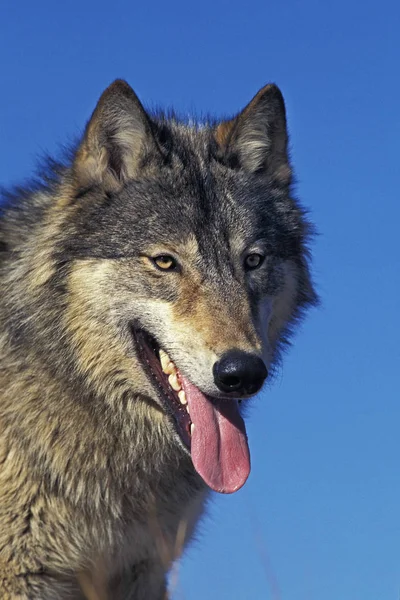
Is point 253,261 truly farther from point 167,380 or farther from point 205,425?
point 205,425

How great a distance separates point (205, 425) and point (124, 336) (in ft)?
2.11

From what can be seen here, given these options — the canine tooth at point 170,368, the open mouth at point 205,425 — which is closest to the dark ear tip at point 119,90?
the open mouth at point 205,425

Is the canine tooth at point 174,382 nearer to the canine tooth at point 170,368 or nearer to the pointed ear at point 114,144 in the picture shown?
the canine tooth at point 170,368

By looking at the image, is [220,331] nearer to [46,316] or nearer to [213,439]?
[213,439]

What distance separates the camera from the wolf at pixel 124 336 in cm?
529

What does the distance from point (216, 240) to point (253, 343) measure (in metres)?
0.66

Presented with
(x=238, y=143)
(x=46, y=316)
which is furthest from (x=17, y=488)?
(x=238, y=143)

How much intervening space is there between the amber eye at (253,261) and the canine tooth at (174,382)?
713 millimetres

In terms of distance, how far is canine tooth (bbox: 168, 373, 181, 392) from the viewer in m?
5.34

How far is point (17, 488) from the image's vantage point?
5441 mm

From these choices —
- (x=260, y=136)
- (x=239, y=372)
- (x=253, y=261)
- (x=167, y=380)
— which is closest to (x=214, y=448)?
(x=167, y=380)

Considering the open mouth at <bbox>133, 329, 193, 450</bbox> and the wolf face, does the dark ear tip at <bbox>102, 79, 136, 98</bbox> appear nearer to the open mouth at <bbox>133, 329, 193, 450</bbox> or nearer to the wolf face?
the wolf face

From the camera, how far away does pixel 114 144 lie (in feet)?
18.8

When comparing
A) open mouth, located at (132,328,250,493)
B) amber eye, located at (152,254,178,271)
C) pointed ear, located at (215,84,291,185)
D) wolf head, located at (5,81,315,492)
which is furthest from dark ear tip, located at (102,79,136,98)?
open mouth, located at (132,328,250,493)
